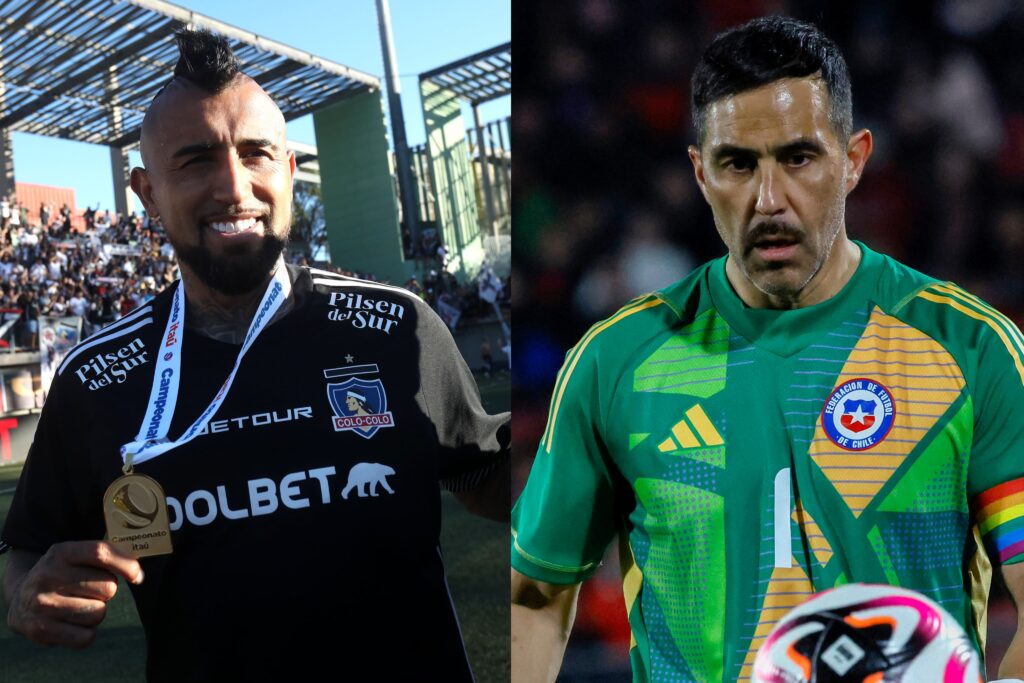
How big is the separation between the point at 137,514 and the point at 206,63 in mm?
653

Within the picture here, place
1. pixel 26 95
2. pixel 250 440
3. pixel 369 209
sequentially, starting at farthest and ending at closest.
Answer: pixel 369 209 < pixel 26 95 < pixel 250 440

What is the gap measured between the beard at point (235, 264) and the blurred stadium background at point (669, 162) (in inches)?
18.8

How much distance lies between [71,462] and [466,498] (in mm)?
611

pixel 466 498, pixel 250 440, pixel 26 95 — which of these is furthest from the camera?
pixel 26 95

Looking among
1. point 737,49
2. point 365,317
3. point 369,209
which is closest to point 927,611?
point 737,49

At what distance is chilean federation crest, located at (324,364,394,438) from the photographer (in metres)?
1.38

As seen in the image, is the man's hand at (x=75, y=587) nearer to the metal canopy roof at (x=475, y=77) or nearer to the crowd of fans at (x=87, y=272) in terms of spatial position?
the crowd of fans at (x=87, y=272)

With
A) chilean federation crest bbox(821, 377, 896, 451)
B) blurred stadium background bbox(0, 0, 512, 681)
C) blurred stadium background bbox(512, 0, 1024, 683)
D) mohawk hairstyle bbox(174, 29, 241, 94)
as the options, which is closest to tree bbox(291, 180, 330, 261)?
blurred stadium background bbox(0, 0, 512, 681)

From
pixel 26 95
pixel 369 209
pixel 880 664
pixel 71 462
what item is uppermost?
pixel 26 95

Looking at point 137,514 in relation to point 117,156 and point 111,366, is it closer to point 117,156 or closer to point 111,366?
point 111,366

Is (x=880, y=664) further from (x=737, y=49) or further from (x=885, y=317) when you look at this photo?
(x=737, y=49)

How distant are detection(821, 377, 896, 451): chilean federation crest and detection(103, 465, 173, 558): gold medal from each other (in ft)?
2.98

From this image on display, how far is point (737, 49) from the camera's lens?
979 mm

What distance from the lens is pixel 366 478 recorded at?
137cm
